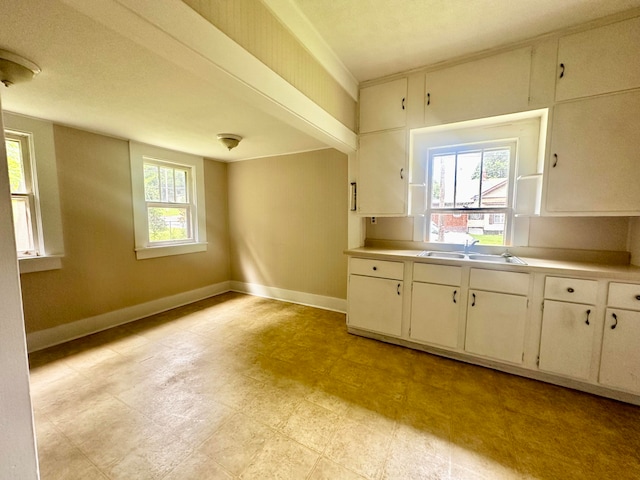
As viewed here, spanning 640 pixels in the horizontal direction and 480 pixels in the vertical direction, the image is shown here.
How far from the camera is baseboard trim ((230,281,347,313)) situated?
3.56 m

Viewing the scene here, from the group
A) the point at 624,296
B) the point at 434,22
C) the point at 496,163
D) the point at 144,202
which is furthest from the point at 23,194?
the point at 624,296

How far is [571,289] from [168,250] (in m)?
4.31

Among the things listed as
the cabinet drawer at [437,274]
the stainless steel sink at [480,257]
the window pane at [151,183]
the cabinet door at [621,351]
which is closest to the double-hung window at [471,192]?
the stainless steel sink at [480,257]

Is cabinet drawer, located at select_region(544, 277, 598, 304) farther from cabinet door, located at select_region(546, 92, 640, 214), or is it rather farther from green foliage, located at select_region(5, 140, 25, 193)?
green foliage, located at select_region(5, 140, 25, 193)

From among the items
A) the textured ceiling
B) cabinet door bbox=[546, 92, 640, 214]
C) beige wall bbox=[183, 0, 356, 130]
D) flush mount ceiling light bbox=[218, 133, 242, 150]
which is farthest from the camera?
flush mount ceiling light bbox=[218, 133, 242, 150]

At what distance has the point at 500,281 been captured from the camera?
2107 millimetres

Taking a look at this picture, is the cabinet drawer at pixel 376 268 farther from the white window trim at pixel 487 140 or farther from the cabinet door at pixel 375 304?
the white window trim at pixel 487 140

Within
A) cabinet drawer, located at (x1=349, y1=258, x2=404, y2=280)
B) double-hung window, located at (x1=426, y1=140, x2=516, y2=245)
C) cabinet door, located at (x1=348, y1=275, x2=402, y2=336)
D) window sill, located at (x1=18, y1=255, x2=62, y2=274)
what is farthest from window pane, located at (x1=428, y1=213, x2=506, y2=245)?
window sill, located at (x1=18, y1=255, x2=62, y2=274)

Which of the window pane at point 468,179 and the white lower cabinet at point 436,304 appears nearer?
the white lower cabinet at point 436,304

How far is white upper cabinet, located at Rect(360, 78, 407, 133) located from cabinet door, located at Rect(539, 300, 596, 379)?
2.02 metres

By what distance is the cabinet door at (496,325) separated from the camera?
A: 81.4 inches

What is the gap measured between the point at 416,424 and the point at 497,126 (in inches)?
102

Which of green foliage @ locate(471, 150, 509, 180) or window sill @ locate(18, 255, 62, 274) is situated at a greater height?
green foliage @ locate(471, 150, 509, 180)

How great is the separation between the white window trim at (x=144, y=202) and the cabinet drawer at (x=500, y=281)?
3677 mm
